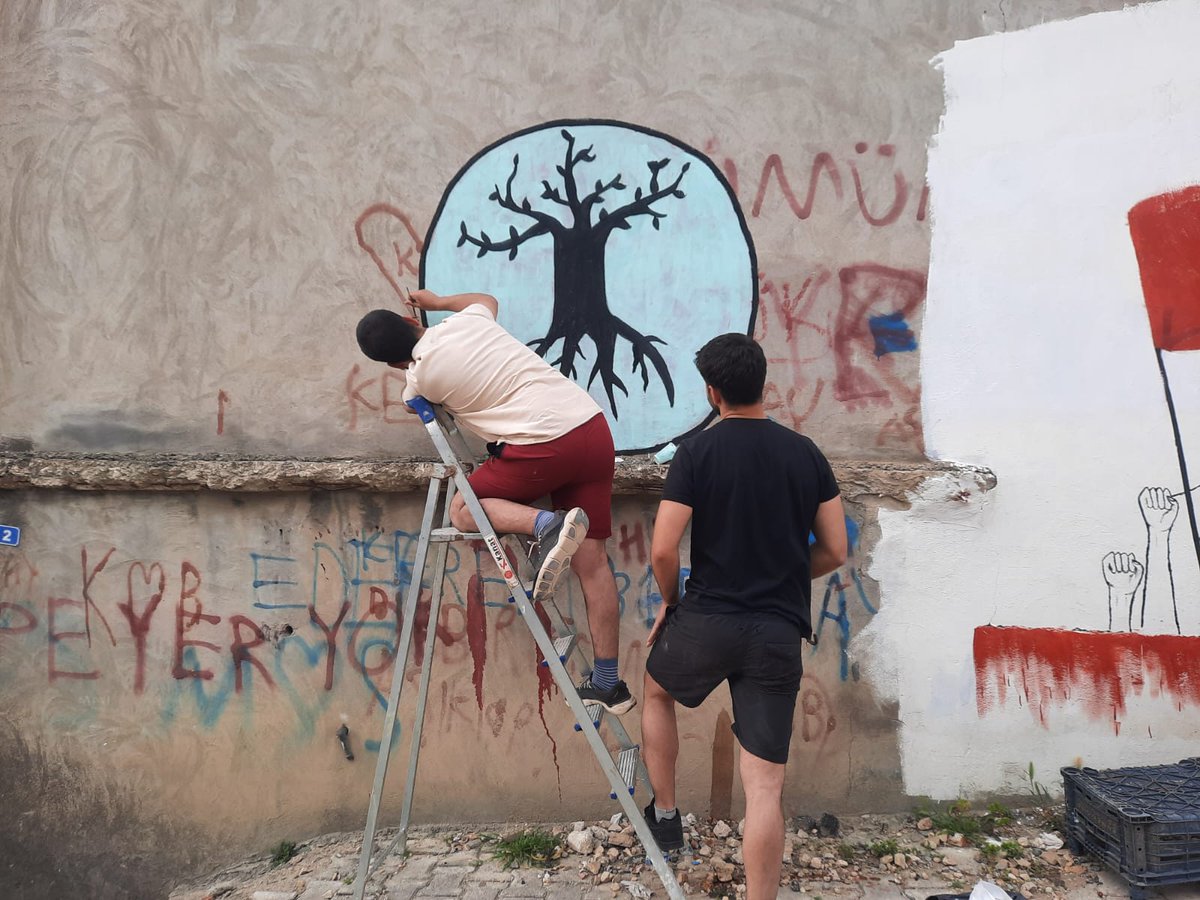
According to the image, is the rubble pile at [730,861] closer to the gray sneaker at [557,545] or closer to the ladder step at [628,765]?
the ladder step at [628,765]

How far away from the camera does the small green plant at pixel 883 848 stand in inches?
131

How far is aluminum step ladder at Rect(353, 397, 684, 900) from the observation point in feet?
9.18

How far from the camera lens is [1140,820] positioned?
2.94 metres

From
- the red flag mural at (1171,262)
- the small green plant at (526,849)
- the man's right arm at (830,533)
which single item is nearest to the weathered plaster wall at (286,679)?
the small green plant at (526,849)

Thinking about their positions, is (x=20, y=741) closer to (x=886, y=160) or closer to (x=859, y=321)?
(x=859, y=321)

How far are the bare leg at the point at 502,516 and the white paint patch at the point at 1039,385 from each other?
1.57 metres

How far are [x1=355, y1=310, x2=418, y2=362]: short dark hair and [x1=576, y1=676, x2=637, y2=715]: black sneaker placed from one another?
1395 millimetres

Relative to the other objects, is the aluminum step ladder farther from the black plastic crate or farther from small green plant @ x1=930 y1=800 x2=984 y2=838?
the black plastic crate

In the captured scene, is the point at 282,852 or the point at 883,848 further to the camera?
the point at 282,852

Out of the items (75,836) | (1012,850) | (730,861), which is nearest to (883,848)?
(1012,850)

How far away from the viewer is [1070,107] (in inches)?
138

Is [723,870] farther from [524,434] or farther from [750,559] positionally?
[524,434]

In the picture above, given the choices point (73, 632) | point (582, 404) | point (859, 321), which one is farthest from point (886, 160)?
point (73, 632)

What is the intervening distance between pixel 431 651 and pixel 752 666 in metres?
1.23
